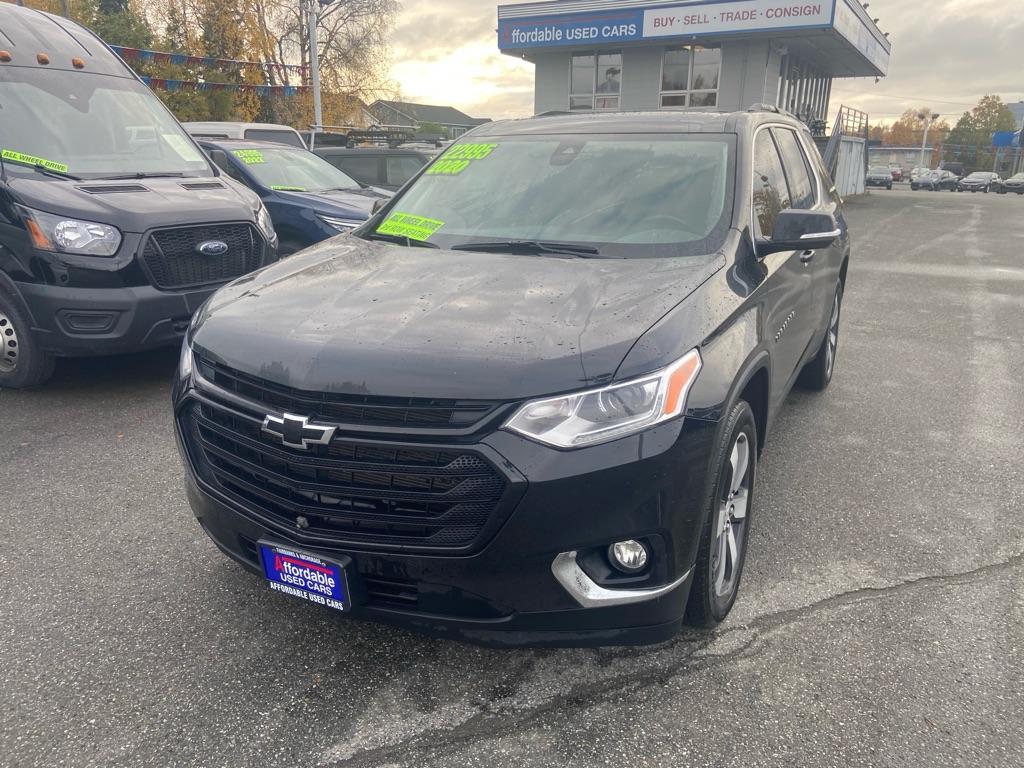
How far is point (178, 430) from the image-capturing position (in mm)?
2676

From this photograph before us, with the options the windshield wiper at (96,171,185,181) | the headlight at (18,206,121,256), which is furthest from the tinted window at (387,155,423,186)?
the headlight at (18,206,121,256)

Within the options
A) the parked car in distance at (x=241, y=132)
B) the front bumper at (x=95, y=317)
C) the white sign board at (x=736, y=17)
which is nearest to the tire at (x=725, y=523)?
the front bumper at (x=95, y=317)

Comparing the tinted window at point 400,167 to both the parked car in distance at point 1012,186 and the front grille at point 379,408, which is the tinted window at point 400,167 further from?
the parked car in distance at point 1012,186

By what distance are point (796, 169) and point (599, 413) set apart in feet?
9.62

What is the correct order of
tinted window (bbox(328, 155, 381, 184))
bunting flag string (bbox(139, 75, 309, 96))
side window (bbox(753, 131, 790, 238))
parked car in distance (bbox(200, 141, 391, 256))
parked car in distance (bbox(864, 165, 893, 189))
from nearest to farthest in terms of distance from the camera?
side window (bbox(753, 131, 790, 238)), parked car in distance (bbox(200, 141, 391, 256)), tinted window (bbox(328, 155, 381, 184)), bunting flag string (bbox(139, 75, 309, 96)), parked car in distance (bbox(864, 165, 893, 189))

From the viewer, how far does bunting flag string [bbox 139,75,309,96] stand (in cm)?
1917

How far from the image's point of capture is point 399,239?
11.3ft

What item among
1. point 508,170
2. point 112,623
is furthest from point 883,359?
point 112,623

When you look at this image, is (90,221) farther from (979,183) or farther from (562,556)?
(979,183)

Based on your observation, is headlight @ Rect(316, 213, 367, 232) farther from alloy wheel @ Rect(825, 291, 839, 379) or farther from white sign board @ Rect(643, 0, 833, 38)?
white sign board @ Rect(643, 0, 833, 38)

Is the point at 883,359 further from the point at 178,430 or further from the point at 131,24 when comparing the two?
the point at 131,24

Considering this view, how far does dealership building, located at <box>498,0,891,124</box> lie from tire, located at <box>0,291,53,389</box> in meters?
20.9

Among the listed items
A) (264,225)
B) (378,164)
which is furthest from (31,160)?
(378,164)

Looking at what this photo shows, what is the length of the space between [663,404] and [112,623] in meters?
2.12
